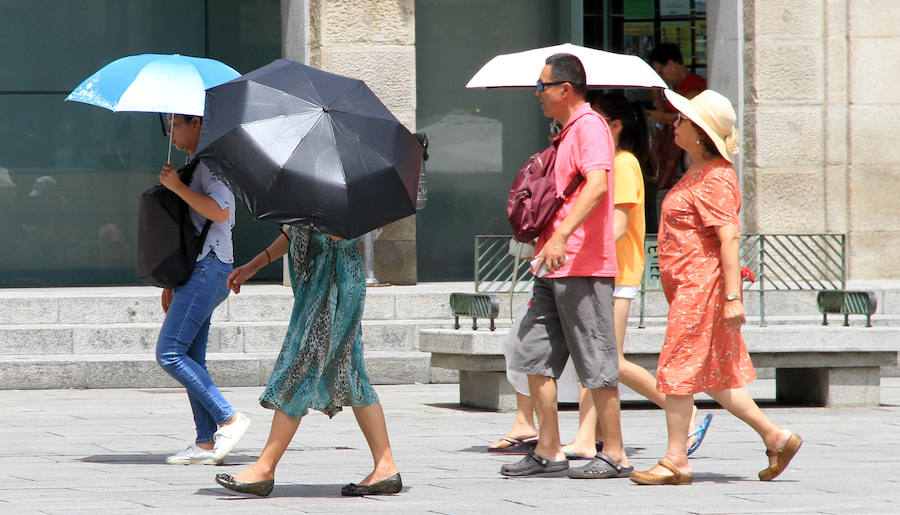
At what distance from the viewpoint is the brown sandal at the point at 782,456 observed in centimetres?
625

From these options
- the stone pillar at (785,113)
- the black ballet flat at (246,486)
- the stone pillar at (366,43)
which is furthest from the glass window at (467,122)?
the black ballet flat at (246,486)

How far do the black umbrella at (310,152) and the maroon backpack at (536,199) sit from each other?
0.73 meters

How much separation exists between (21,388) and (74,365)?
0.42m

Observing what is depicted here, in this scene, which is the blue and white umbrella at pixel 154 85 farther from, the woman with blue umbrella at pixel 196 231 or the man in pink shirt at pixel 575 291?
the man in pink shirt at pixel 575 291

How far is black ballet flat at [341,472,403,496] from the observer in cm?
589

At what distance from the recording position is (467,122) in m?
14.4

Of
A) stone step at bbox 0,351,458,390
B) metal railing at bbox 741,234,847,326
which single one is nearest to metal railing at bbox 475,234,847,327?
metal railing at bbox 741,234,847,326

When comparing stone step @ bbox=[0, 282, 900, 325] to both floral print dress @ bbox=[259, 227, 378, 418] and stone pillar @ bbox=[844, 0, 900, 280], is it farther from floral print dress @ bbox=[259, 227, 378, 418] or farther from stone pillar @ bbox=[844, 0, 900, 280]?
floral print dress @ bbox=[259, 227, 378, 418]

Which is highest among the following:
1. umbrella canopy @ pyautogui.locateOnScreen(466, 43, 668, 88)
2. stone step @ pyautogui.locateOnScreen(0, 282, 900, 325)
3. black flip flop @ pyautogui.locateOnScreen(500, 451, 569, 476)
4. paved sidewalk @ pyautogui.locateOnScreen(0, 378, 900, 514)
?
umbrella canopy @ pyautogui.locateOnScreen(466, 43, 668, 88)

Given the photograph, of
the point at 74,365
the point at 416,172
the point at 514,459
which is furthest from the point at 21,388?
the point at 416,172

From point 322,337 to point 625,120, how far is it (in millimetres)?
2252

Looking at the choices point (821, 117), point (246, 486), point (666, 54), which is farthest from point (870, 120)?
point (246, 486)

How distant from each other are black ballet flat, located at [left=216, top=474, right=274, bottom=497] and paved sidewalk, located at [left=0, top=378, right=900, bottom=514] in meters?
0.05

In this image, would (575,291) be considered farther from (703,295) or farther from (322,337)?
(322,337)
